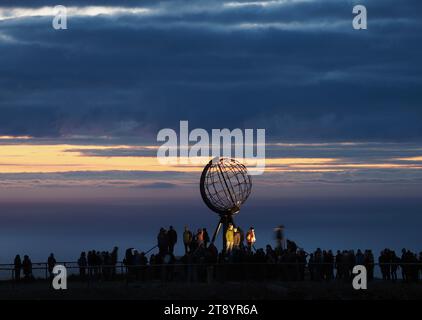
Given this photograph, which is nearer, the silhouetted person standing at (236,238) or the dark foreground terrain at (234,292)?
the dark foreground terrain at (234,292)

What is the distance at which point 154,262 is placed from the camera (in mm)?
49656

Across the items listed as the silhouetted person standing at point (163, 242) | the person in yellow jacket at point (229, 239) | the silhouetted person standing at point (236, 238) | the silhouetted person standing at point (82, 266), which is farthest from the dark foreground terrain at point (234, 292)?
the person in yellow jacket at point (229, 239)

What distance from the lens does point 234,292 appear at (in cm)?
4500

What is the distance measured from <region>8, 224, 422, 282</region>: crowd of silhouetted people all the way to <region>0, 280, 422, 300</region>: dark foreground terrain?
93cm

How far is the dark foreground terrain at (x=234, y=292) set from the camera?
44.5m

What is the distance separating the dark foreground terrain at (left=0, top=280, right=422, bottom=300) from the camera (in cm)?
4450

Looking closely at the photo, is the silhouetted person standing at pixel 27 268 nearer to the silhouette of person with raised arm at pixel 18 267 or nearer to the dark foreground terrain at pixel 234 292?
the silhouette of person with raised arm at pixel 18 267

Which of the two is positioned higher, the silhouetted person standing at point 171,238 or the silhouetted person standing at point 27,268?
the silhouetted person standing at point 171,238

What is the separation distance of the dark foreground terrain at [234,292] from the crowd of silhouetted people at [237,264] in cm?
93

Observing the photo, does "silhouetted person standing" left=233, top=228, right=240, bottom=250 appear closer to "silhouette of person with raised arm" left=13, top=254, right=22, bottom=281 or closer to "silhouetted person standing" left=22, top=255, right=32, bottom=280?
"silhouetted person standing" left=22, top=255, right=32, bottom=280

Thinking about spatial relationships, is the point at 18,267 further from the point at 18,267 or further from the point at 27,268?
the point at 27,268

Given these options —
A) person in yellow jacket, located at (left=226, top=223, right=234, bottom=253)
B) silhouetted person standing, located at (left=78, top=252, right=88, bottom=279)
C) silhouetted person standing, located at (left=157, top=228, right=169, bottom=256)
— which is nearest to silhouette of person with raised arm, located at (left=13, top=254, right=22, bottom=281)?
silhouetted person standing, located at (left=78, top=252, right=88, bottom=279)

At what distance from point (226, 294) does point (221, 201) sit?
35.7 feet
